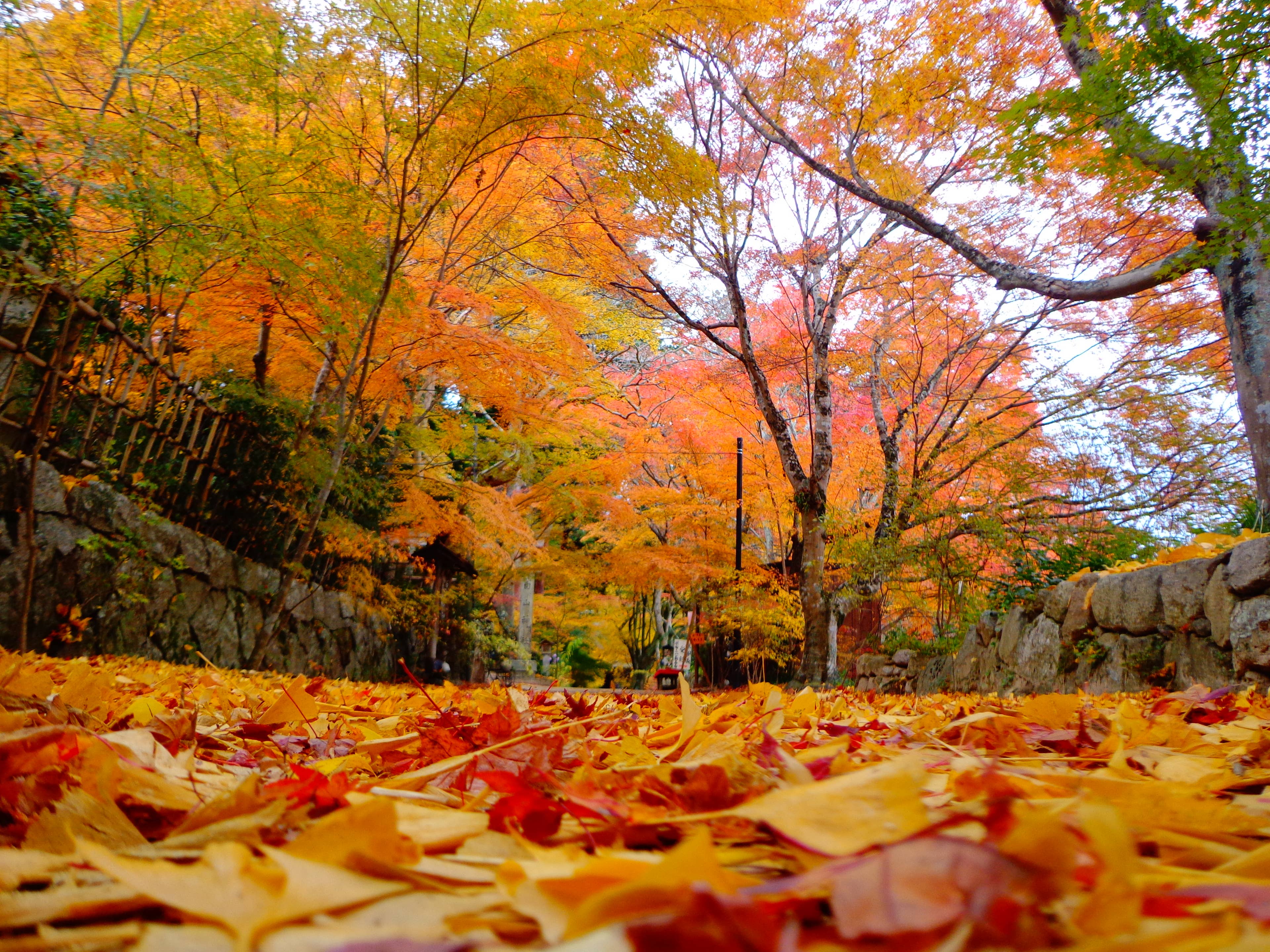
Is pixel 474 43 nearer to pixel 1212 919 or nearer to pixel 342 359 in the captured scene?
pixel 342 359

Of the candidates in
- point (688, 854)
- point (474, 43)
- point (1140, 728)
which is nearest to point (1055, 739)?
point (1140, 728)

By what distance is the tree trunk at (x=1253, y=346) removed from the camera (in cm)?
407

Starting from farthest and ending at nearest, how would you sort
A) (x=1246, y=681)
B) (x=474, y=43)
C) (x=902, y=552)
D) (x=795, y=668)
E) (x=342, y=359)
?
(x=795, y=668), (x=902, y=552), (x=342, y=359), (x=474, y=43), (x=1246, y=681)

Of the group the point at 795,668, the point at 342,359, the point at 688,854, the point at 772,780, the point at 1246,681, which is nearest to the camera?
the point at 688,854

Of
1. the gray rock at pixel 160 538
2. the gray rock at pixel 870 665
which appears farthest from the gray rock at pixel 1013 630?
the gray rock at pixel 160 538

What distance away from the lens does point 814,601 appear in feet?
22.6

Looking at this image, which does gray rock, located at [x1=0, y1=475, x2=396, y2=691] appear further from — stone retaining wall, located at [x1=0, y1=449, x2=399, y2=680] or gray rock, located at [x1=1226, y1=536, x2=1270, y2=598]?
gray rock, located at [x1=1226, y1=536, x2=1270, y2=598]

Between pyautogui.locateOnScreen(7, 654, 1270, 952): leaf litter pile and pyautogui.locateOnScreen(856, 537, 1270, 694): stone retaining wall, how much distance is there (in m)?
2.93

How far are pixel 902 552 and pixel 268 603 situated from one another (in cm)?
582

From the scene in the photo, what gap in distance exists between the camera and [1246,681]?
308cm

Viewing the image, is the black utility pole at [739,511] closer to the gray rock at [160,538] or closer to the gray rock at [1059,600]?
the gray rock at [1059,600]

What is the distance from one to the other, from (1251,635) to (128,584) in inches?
242

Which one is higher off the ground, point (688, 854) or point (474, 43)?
point (474, 43)

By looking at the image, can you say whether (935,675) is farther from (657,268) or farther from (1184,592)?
(657,268)
